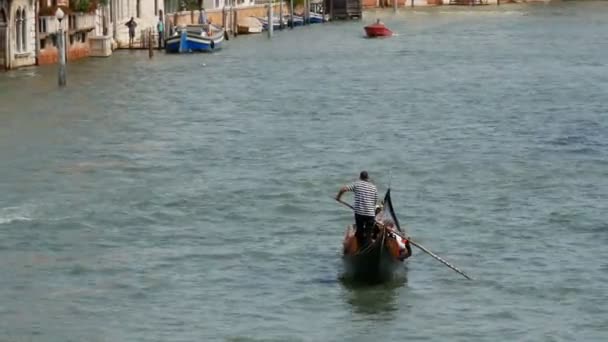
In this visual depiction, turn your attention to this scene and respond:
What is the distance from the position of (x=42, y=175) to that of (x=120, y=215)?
18.7 feet

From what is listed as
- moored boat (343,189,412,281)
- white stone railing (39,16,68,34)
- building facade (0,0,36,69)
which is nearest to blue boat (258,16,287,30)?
white stone railing (39,16,68,34)

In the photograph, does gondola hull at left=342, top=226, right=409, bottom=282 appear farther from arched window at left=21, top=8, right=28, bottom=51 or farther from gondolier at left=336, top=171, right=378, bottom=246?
arched window at left=21, top=8, right=28, bottom=51

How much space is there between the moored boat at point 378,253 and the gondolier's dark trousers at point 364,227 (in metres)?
0.06

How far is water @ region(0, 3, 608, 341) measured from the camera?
25.9m

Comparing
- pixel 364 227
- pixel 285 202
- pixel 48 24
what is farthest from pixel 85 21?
pixel 364 227

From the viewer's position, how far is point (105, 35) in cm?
7819

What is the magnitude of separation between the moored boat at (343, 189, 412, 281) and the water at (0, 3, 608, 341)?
302 mm

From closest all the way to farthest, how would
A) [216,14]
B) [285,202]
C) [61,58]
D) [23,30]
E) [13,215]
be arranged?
[13,215], [285,202], [61,58], [23,30], [216,14]

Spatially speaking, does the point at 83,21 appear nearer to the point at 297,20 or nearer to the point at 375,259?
the point at 297,20

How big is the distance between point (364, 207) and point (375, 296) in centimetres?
141

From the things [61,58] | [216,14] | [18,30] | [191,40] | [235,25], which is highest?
[18,30]

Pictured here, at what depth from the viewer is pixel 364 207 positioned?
27.2 metres

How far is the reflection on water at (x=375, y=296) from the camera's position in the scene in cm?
2608

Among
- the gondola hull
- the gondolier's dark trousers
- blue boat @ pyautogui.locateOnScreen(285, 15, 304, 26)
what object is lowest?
blue boat @ pyautogui.locateOnScreen(285, 15, 304, 26)
